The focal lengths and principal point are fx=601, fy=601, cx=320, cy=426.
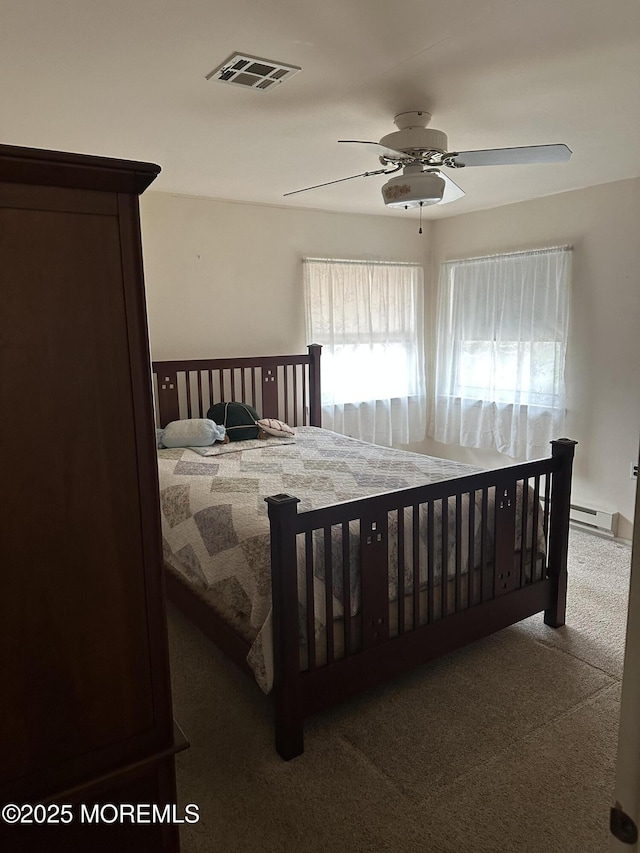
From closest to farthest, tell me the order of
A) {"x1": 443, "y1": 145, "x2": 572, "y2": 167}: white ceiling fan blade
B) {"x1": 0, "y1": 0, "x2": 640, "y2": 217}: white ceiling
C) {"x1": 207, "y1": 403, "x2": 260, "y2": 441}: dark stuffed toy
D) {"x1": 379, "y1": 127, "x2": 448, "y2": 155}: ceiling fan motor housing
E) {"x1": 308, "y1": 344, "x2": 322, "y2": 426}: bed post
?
{"x1": 0, "y1": 0, "x2": 640, "y2": 217}: white ceiling
{"x1": 443, "y1": 145, "x2": 572, "y2": 167}: white ceiling fan blade
{"x1": 379, "y1": 127, "x2": 448, "y2": 155}: ceiling fan motor housing
{"x1": 207, "y1": 403, "x2": 260, "y2": 441}: dark stuffed toy
{"x1": 308, "y1": 344, "x2": 322, "y2": 426}: bed post

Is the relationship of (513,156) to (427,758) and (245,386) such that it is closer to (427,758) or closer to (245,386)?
(427,758)

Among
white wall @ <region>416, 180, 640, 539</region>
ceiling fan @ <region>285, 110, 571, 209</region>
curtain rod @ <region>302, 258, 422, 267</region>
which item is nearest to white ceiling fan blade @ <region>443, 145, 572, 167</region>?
ceiling fan @ <region>285, 110, 571, 209</region>

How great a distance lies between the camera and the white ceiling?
1786 mm

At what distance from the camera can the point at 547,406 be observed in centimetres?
458

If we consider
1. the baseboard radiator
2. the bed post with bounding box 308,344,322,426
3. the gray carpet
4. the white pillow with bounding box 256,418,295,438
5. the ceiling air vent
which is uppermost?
the ceiling air vent

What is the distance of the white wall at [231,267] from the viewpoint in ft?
14.0

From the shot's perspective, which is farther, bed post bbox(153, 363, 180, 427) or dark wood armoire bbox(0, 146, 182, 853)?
bed post bbox(153, 363, 180, 427)

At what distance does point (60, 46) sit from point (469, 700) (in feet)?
9.17

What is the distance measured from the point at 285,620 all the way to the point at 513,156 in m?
2.07

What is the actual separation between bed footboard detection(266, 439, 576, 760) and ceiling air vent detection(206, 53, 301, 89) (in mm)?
1507

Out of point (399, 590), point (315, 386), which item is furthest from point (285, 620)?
point (315, 386)

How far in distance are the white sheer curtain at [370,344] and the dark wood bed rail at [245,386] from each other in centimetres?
19

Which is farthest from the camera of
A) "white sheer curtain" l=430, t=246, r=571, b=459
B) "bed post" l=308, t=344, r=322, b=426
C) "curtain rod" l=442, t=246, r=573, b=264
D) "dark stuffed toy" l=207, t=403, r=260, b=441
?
"bed post" l=308, t=344, r=322, b=426

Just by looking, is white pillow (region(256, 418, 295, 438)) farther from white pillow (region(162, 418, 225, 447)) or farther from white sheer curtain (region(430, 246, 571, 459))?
white sheer curtain (region(430, 246, 571, 459))
